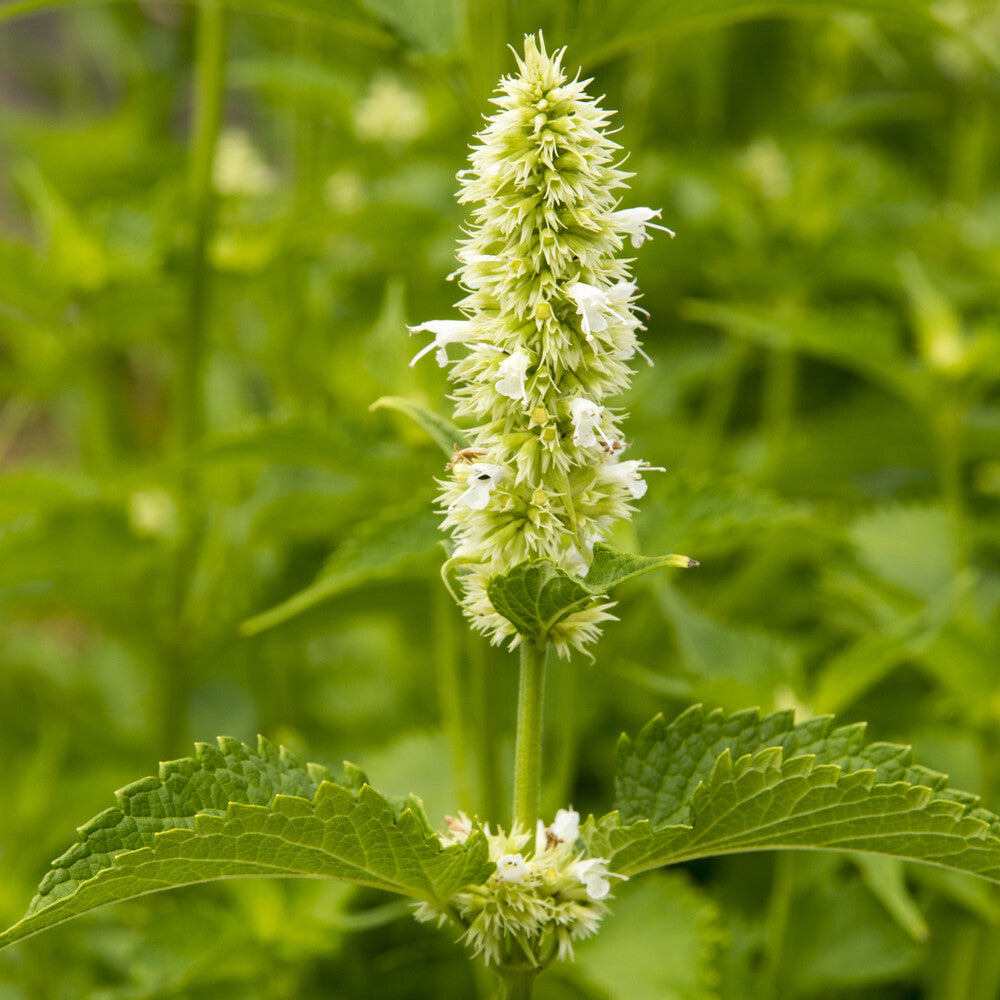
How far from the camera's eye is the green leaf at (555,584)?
0.63 metres

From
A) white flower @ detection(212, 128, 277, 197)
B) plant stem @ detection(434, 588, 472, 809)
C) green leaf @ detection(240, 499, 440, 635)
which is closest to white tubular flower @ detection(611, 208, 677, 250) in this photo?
green leaf @ detection(240, 499, 440, 635)

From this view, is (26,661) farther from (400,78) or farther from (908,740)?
(908,740)

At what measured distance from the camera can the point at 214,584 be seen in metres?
1.74

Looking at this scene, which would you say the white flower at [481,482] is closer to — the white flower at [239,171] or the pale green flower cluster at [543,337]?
the pale green flower cluster at [543,337]

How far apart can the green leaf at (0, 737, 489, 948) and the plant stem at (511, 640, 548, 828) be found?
55 mm

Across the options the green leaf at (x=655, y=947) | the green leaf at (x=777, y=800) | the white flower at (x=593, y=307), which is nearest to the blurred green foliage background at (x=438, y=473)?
the green leaf at (x=655, y=947)

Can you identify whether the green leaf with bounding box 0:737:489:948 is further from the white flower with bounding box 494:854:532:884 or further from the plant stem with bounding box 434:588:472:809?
the plant stem with bounding box 434:588:472:809

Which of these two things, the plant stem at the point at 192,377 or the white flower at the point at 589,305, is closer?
the white flower at the point at 589,305

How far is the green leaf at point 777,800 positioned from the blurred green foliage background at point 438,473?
222mm

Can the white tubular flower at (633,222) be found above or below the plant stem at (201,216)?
below

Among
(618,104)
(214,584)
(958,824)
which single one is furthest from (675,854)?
(618,104)

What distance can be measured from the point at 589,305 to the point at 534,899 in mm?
371

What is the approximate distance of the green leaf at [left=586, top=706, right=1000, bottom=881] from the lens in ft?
2.26

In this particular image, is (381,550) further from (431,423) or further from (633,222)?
(633,222)
